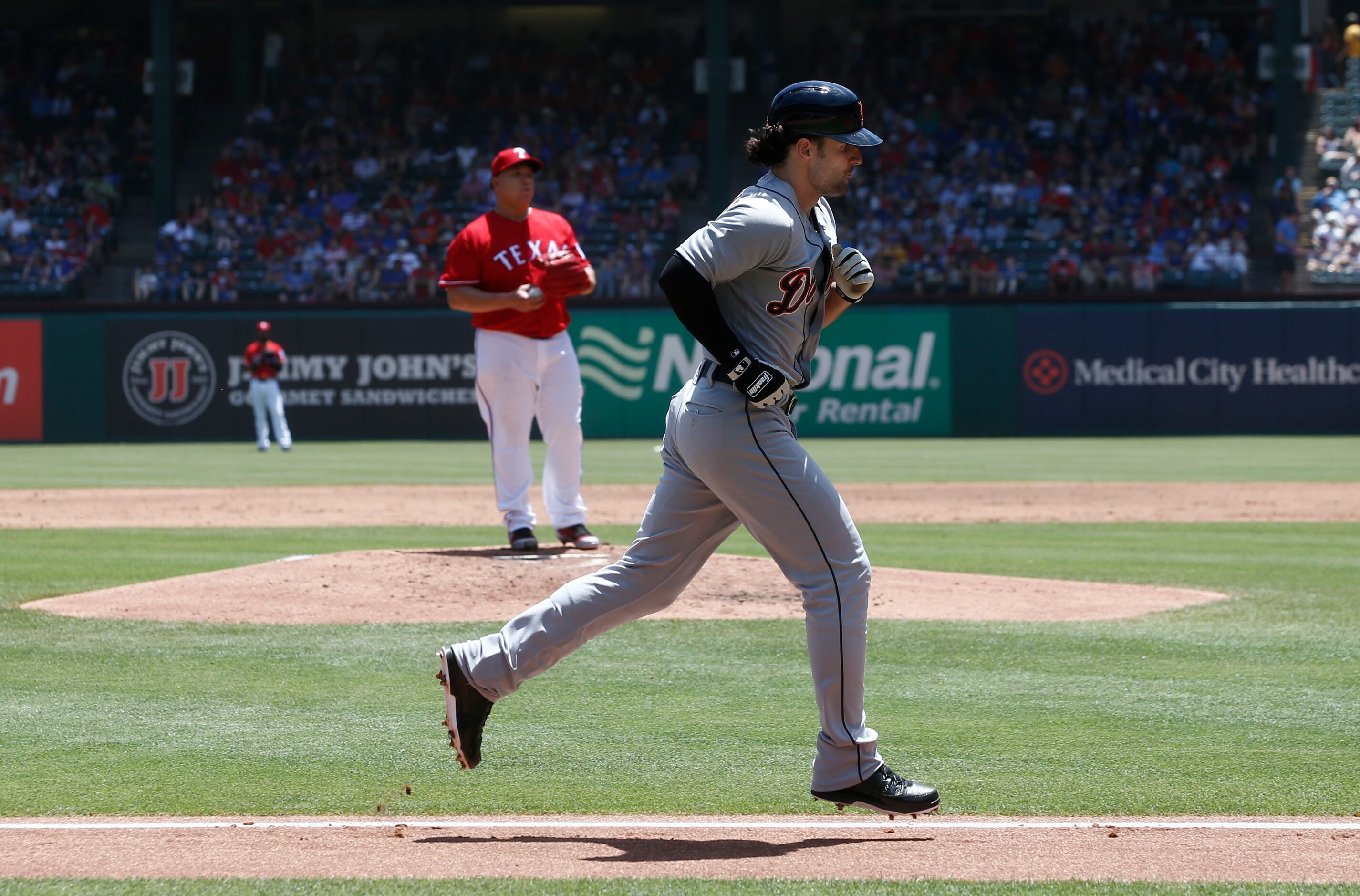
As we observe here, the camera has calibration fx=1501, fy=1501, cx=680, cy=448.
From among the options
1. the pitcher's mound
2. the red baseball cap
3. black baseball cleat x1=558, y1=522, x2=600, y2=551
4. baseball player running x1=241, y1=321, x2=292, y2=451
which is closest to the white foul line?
the pitcher's mound

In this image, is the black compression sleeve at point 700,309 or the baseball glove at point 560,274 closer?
the black compression sleeve at point 700,309

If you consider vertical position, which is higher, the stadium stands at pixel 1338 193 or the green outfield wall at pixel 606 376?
the stadium stands at pixel 1338 193

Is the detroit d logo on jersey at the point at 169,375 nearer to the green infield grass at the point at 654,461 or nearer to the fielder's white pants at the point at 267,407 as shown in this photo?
the green infield grass at the point at 654,461

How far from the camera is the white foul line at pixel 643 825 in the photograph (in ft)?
12.1

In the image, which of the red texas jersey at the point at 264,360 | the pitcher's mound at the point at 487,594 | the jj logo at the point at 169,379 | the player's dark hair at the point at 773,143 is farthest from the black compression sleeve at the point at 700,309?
the jj logo at the point at 169,379

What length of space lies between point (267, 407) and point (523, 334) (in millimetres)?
16868

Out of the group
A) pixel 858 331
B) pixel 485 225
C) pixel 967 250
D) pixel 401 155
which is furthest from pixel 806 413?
pixel 485 225

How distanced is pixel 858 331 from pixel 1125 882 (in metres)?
23.1

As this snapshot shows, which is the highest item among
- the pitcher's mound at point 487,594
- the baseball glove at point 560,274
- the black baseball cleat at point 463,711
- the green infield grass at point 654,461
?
the baseball glove at point 560,274

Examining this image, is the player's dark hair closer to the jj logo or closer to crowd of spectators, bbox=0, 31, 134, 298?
the jj logo

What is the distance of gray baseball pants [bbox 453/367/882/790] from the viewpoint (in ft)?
12.3

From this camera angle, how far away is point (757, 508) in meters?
3.82

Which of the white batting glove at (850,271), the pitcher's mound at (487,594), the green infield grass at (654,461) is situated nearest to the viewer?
the white batting glove at (850,271)

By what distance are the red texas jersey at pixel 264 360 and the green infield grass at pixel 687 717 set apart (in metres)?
14.7
